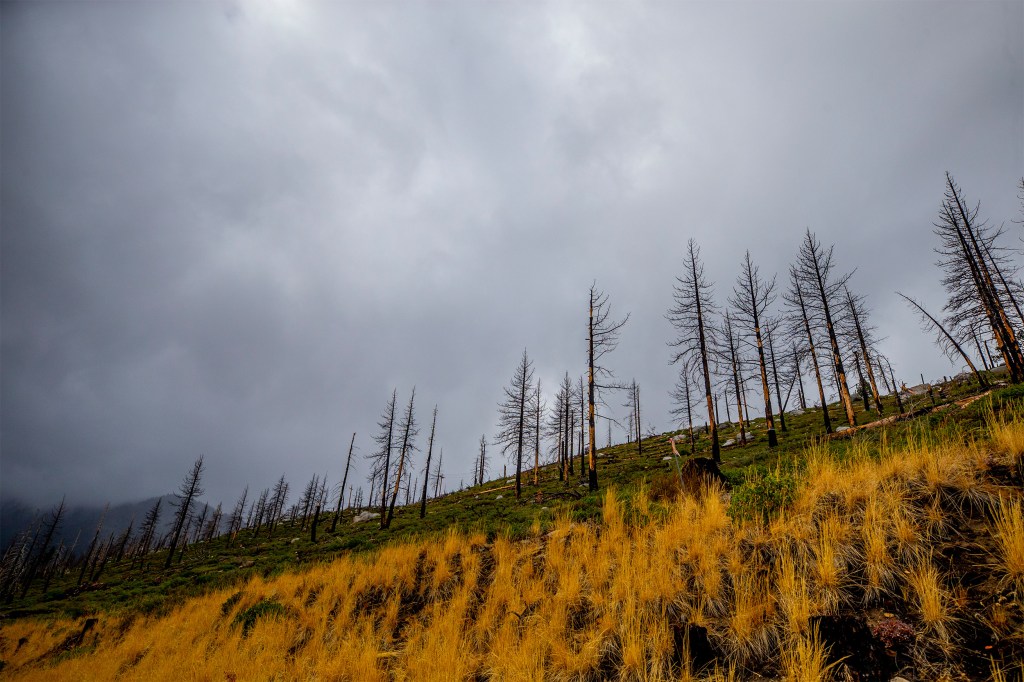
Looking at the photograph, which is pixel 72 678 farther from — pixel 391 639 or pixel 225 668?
pixel 391 639

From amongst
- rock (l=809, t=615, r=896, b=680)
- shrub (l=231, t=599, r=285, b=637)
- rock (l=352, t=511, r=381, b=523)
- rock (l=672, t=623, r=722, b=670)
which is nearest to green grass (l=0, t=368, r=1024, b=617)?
rock (l=352, t=511, r=381, b=523)

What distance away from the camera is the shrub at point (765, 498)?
5564mm

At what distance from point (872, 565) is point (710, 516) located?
7.15ft

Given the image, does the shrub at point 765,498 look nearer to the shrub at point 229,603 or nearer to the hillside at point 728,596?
the hillside at point 728,596

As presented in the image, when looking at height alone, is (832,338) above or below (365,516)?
above

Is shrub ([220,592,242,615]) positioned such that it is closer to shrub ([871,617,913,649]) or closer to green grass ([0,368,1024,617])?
green grass ([0,368,1024,617])

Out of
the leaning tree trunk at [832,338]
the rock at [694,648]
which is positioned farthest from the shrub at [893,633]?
the leaning tree trunk at [832,338]

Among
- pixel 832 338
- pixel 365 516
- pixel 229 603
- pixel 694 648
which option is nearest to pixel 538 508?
pixel 229 603

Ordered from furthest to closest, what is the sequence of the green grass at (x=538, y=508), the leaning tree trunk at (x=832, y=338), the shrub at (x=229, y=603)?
1. the leaning tree trunk at (x=832, y=338)
2. the shrub at (x=229, y=603)
3. the green grass at (x=538, y=508)

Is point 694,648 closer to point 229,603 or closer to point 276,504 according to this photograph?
point 229,603

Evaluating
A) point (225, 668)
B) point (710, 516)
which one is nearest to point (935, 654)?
point (710, 516)

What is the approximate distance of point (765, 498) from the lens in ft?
18.8

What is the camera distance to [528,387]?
36406 mm

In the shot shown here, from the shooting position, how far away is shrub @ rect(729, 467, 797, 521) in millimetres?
5564
